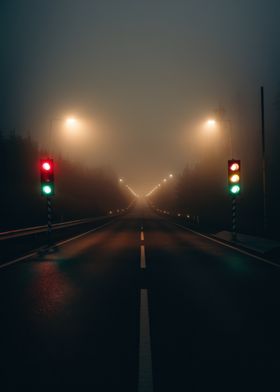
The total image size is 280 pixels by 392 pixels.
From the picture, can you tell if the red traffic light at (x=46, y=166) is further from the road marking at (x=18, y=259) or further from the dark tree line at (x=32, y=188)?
the dark tree line at (x=32, y=188)

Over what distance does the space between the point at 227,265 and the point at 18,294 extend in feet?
21.3

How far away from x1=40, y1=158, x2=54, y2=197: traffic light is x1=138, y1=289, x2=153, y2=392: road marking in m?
12.2

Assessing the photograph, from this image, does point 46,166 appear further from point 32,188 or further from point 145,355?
point 32,188

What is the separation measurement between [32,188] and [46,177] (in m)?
63.7

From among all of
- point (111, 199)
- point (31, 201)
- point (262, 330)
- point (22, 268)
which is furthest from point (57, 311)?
point (111, 199)

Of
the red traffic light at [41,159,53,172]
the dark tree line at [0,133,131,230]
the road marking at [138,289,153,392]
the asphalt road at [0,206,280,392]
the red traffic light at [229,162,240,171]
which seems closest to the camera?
the road marking at [138,289,153,392]

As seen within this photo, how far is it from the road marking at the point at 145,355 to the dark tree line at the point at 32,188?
126 feet

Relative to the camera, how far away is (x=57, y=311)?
6.52 meters

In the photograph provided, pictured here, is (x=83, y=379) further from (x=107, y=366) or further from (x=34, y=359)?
(x=34, y=359)

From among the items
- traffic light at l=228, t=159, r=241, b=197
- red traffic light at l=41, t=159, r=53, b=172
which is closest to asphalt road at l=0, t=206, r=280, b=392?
red traffic light at l=41, t=159, r=53, b=172

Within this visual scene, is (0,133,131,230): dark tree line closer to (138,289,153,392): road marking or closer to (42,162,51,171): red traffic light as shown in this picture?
(42,162,51,171): red traffic light

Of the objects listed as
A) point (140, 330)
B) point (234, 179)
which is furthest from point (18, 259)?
point (234, 179)

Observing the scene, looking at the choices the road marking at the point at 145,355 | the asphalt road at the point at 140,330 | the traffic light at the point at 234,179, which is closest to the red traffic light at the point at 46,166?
the asphalt road at the point at 140,330

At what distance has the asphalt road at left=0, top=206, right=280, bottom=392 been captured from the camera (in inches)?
156
